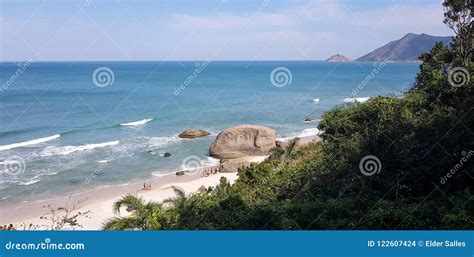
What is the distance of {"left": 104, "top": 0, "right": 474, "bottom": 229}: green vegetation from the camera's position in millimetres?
9809

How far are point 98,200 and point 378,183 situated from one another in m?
15.8

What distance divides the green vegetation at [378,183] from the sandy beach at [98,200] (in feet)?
21.4

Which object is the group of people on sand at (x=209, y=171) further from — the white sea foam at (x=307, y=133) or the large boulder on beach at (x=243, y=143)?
the white sea foam at (x=307, y=133)

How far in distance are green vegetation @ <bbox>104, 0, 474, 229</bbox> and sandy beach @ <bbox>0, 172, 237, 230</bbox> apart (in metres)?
6.51

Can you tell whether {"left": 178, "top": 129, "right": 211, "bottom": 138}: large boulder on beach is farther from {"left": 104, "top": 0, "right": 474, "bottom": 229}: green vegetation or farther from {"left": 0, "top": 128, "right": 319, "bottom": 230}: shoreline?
{"left": 104, "top": 0, "right": 474, "bottom": 229}: green vegetation

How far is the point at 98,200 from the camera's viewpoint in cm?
2325

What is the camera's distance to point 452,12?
17.5m

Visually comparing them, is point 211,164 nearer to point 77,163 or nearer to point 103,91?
point 77,163

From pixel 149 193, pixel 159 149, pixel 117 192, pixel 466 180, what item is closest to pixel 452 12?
pixel 466 180

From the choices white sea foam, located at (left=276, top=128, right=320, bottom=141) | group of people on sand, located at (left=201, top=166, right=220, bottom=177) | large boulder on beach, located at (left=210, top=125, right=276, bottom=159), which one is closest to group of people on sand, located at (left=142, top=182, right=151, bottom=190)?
group of people on sand, located at (left=201, top=166, right=220, bottom=177)

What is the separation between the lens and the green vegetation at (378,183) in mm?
9809

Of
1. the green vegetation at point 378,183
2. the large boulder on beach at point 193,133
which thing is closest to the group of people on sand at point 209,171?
the green vegetation at point 378,183

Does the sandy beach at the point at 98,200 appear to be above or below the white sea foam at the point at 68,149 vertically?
below

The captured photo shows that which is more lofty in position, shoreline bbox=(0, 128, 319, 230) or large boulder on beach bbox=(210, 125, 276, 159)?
large boulder on beach bbox=(210, 125, 276, 159)
